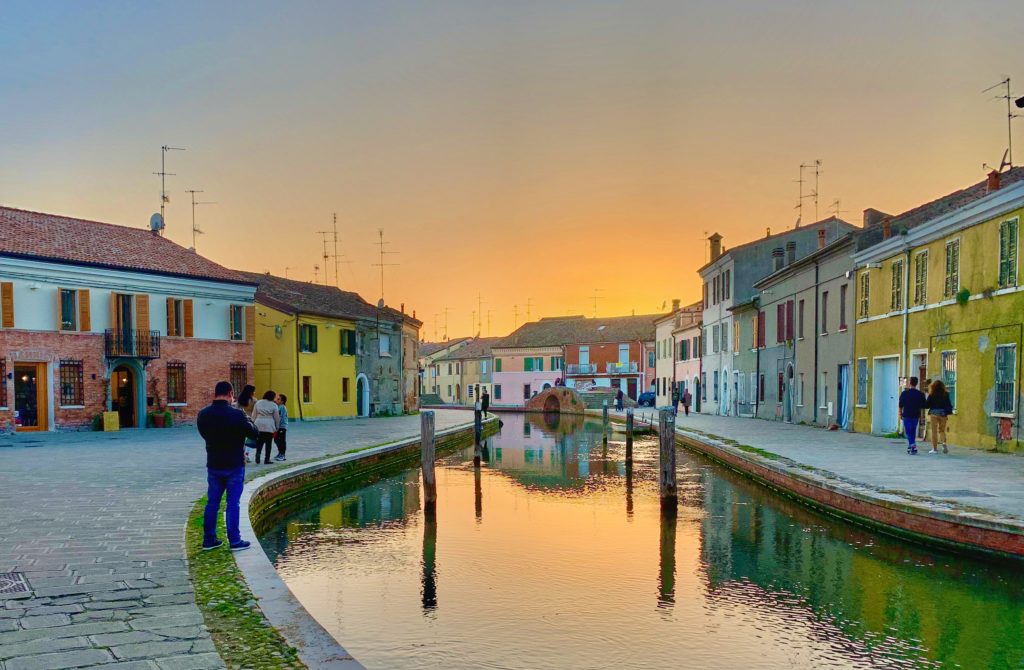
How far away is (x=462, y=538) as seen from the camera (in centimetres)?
1249

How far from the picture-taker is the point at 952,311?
18.9 metres

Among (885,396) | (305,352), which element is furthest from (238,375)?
(885,396)

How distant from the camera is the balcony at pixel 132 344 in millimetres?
28719

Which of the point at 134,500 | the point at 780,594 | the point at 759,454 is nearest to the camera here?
the point at 780,594

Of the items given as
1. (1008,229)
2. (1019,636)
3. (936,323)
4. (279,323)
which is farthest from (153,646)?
(279,323)

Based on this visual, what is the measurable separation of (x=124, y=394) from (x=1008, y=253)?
29.0 m

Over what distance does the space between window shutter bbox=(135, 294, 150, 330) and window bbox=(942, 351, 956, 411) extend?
1053 inches

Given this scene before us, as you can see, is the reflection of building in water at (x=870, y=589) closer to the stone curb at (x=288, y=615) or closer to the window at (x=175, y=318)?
the stone curb at (x=288, y=615)

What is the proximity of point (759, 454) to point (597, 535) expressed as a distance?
6.62m

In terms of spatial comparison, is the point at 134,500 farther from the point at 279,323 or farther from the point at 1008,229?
the point at 279,323

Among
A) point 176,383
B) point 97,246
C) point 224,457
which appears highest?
point 97,246

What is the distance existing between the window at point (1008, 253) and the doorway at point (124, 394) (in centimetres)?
2846

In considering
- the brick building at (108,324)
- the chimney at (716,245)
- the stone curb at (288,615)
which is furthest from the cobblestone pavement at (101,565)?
the chimney at (716,245)

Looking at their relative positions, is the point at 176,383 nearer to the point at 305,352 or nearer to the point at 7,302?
the point at 7,302
